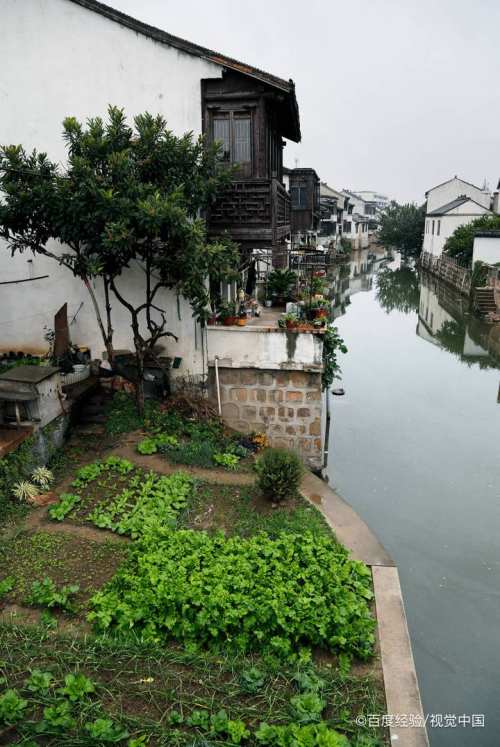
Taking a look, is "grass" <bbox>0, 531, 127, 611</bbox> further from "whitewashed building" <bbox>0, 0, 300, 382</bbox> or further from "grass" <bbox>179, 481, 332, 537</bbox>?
"whitewashed building" <bbox>0, 0, 300, 382</bbox>

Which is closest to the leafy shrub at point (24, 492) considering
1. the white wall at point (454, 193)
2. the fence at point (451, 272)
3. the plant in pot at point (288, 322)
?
the plant in pot at point (288, 322)

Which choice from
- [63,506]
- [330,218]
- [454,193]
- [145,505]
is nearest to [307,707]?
[145,505]

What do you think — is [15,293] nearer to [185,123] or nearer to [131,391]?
A: [131,391]

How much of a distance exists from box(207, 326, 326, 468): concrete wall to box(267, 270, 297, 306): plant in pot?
14.0 ft

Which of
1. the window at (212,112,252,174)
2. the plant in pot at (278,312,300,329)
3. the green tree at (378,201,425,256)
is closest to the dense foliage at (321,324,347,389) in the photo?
the plant in pot at (278,312,300,329)

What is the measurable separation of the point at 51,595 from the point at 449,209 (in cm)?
4375

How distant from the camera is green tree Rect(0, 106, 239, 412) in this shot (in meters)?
8.86

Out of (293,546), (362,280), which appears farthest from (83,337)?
(362,280)

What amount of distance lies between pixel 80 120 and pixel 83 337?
15.0 feet

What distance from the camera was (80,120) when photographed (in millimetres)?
10945

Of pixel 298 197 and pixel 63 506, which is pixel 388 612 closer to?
pixel 63 506

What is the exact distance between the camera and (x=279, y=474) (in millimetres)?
8812

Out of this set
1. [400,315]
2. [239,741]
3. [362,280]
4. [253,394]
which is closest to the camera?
[239,741]

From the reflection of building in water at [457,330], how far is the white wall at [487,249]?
2579 mm
